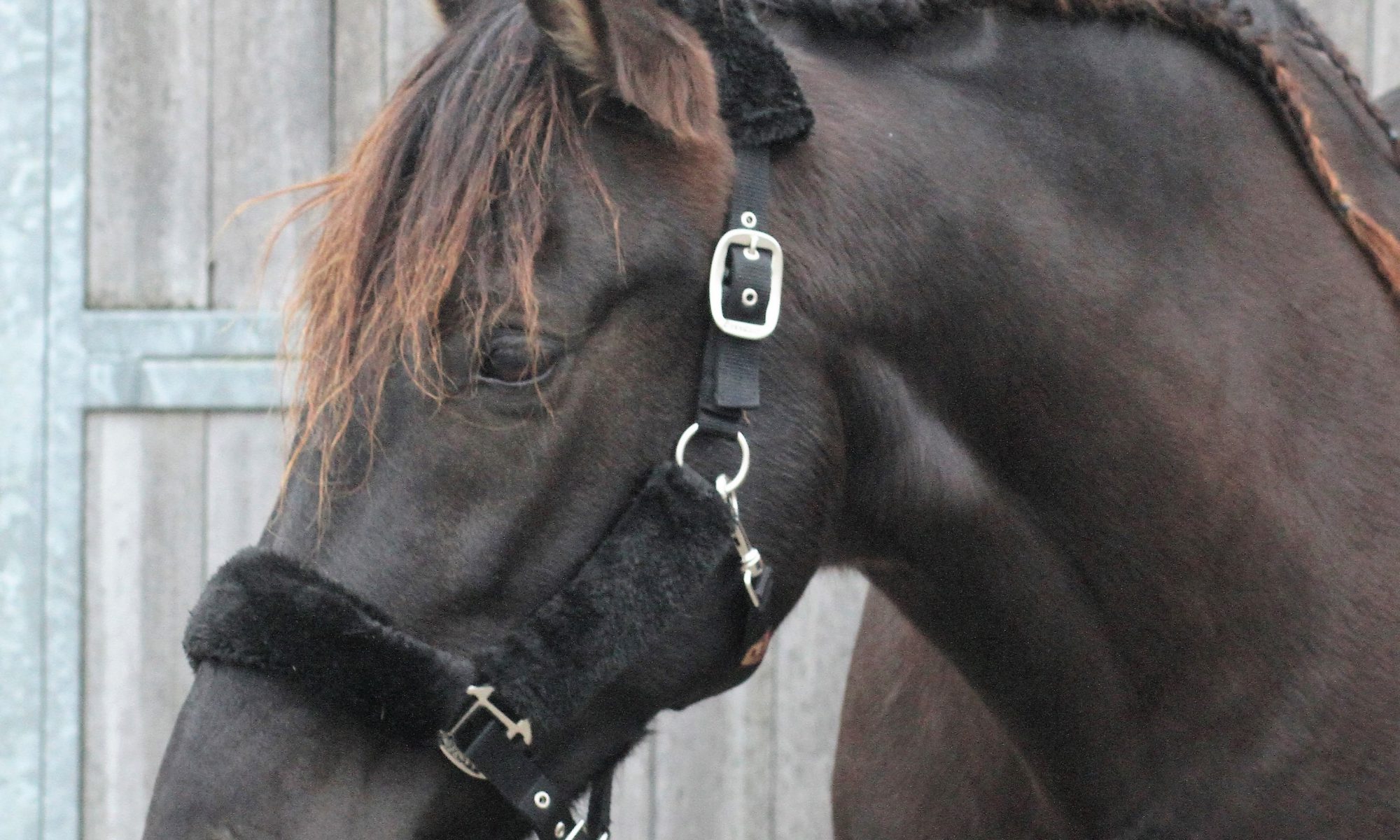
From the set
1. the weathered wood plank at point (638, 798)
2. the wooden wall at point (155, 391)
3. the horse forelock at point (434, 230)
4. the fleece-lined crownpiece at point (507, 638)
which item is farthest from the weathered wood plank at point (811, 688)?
the horse forelock at point (434, 230)

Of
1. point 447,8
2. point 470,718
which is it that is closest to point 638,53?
point 447,8

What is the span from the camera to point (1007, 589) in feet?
3.77

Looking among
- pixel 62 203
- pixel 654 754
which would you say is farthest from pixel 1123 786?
pixel 62 203

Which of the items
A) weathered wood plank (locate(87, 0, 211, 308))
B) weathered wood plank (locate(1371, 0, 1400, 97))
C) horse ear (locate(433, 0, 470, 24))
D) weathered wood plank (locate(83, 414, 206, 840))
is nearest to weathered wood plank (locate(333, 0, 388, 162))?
weathered wood plank (locate(87, 0, 211, 308))

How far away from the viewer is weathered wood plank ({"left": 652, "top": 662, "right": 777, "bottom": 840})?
2379 mm

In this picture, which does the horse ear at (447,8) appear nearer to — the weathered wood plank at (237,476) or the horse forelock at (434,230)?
the horse forelock at (434,230)

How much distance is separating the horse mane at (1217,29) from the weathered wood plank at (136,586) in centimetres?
172

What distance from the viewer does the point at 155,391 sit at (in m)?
2.40

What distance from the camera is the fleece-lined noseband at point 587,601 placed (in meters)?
0.96

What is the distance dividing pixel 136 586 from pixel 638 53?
1894 millimetres

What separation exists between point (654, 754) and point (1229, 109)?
5.36 ft

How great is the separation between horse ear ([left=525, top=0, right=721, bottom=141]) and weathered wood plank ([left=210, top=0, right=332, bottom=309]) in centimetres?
155

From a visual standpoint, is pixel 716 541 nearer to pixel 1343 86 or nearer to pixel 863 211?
pixel 863 211

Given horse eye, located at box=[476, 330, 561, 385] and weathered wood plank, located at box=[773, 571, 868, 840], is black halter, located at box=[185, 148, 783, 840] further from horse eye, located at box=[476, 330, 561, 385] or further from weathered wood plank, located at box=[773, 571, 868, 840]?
weathered wood plank, located at box=[773, 571, 868, 840]
